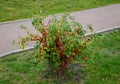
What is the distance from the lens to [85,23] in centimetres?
978

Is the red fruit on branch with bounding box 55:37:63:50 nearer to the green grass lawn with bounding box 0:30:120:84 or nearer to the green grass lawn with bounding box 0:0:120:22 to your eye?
the green grass lawn with bounding box 0:30:120:84

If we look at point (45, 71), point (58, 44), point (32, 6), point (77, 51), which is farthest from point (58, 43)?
point (32, 6)

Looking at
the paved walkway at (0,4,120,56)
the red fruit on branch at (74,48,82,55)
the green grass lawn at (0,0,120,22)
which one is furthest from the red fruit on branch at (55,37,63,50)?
the green grass lawn at (0,0,120,22)

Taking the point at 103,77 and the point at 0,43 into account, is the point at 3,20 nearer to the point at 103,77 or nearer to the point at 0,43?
the point at 0,43

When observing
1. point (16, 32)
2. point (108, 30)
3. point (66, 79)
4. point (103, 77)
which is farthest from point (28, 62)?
point (108, 30)

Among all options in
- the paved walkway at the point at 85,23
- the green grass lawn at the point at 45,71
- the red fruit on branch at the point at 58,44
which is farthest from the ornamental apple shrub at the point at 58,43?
the paved walkway at the point at 85,23

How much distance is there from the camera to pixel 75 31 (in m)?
5.29

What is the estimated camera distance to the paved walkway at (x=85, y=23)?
25.5 ft

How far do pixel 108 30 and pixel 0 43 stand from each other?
10.6 ft

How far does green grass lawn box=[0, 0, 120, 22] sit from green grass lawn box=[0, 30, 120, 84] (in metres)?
4.13

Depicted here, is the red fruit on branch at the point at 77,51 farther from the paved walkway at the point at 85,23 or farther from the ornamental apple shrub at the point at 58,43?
the paved walkway at the point at 85,23

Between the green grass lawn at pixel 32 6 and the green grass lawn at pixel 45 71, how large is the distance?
4.13 metres

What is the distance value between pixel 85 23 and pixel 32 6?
3.20 m

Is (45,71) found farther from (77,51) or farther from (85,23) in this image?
(85,23)
